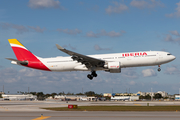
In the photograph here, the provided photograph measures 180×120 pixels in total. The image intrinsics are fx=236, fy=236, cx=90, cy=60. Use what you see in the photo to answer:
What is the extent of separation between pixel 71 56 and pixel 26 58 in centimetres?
1054

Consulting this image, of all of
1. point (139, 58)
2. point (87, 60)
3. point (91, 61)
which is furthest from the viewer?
point (91, 61)

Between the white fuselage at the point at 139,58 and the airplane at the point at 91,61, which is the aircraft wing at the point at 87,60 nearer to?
the airplane at the point at 91,61

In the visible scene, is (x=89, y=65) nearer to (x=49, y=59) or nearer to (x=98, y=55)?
(x=98, y=55)

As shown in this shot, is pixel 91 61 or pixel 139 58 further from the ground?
pixel 139 58

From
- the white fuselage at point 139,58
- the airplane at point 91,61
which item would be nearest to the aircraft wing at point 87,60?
the airplane at point 91,61

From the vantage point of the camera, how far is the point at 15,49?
55438 millimetres

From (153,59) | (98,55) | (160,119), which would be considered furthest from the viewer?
(98,55)

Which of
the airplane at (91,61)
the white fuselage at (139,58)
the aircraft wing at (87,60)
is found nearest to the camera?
the aircraft wing at (87,60)

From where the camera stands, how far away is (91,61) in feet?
160

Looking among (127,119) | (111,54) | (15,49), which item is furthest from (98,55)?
(127,119)

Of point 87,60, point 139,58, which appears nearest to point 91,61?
point 87,60

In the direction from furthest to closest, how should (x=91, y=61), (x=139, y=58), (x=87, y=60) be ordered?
(x=91, y=61), (x=87, y=60), (x=139, y=58)

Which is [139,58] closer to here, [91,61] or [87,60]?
[91,61]

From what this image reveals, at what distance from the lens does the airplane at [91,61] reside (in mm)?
47312
